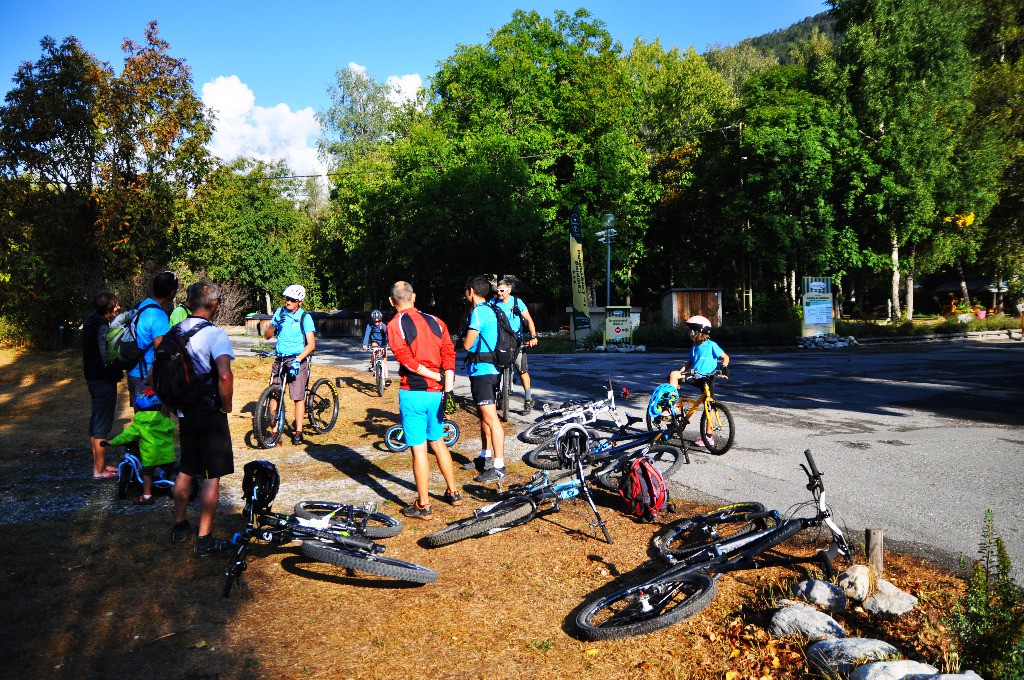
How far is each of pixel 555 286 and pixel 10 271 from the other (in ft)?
88.5

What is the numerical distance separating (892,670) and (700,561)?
1337mm

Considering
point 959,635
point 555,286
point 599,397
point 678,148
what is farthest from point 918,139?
point 959,635

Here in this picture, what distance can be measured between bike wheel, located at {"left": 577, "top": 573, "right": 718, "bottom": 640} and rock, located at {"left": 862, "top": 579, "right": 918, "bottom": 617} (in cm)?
89

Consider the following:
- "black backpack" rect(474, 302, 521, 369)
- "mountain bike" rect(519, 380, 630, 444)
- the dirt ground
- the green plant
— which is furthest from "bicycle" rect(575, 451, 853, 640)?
"mountain bike" rect(519, 380, 630, 444)

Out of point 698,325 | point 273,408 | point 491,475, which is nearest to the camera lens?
point 491,475

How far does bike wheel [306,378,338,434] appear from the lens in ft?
31.8

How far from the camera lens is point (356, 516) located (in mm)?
5109

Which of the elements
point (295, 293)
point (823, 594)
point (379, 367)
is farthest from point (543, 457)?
point (379, 367)

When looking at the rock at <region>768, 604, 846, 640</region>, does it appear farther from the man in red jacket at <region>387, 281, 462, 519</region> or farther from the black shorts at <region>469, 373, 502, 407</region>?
the black shorts at <region>469, 373, 502, 407</region>

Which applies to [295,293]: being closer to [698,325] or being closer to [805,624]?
[698,325]

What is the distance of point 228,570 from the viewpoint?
173 inches

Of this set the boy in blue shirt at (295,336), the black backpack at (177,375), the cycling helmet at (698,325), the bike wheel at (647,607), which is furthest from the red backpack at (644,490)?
the boy in blue shirt at (295,336)

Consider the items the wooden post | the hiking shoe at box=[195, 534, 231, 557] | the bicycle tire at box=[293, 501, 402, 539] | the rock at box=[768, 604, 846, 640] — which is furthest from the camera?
the bicycle tire at box=[293, 501, 402, 539]

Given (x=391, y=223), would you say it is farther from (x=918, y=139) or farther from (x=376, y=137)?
(x=918, y=139)
